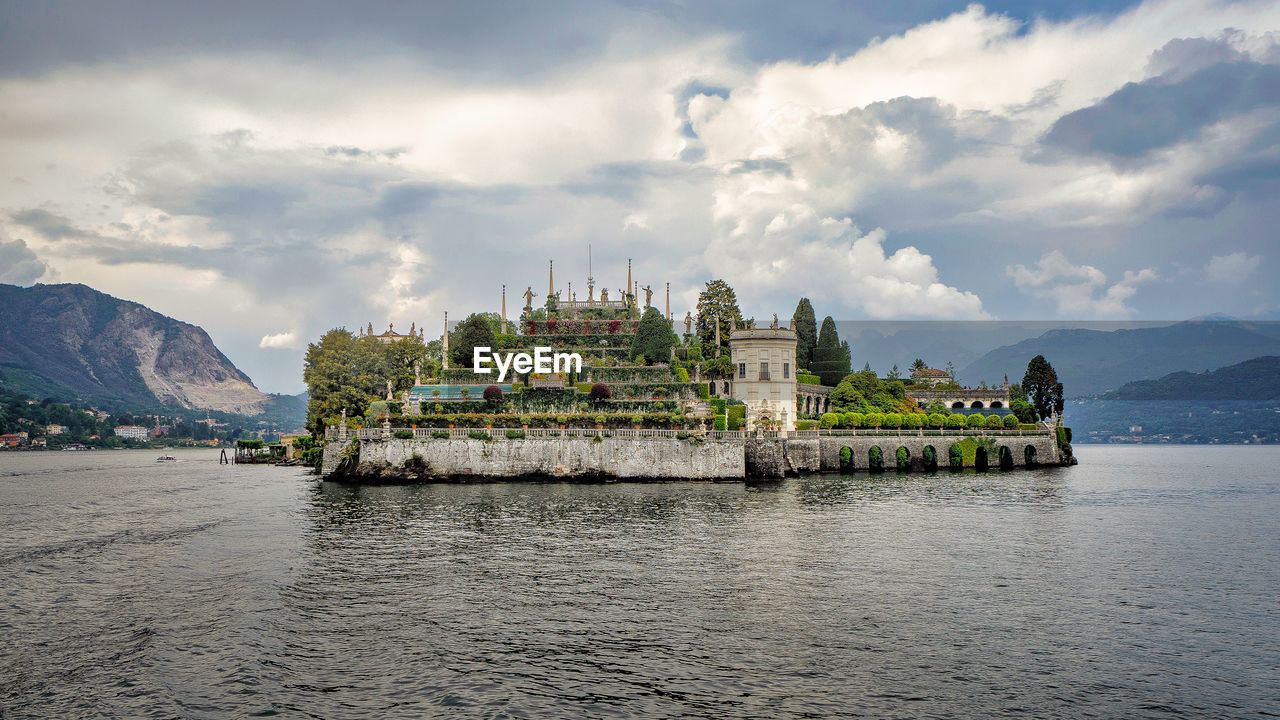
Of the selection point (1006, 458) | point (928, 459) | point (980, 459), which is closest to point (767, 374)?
point (928, 459)

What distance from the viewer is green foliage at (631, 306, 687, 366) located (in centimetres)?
10512

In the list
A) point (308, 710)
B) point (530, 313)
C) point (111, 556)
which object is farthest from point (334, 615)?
point (530, 313)

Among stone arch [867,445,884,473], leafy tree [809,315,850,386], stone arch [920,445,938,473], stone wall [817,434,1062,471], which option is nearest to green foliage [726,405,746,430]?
stone wall [817,434,1062,471]

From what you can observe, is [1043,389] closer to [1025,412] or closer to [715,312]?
[1025,412]

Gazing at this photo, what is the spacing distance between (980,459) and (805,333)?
30.3 metres

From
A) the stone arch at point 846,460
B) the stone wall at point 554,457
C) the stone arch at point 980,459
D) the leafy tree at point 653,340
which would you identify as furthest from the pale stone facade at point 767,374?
the stone arch at point 980,459

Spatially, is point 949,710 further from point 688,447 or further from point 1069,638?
point 688,447

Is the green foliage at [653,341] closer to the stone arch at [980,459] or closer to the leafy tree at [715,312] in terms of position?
the leafy tree at [715,312]

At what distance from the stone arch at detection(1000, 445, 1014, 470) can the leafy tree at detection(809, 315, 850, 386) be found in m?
23.8

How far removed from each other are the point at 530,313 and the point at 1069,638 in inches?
4506

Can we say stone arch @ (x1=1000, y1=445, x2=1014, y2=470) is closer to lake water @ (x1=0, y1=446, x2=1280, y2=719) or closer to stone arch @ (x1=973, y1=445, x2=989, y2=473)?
stone arch @ (x1=973, y1=445, x2=989, y2=473)

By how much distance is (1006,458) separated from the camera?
9494 centimetres

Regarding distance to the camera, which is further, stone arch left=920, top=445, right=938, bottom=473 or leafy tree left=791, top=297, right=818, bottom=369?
leafy tree left=791, top=297, right=818, bottom=369

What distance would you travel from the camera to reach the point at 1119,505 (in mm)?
59250
